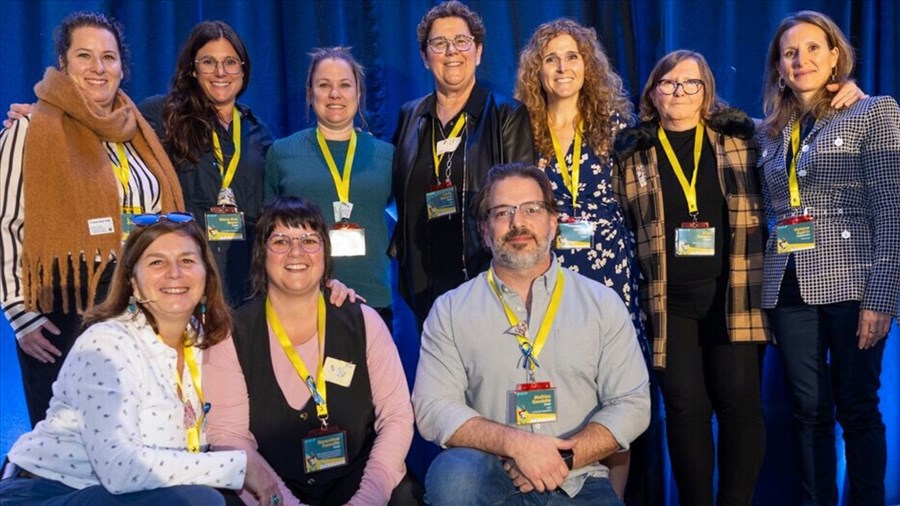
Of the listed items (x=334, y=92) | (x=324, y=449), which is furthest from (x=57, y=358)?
(x=334, y=92)

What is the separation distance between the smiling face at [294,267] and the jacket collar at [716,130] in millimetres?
1345

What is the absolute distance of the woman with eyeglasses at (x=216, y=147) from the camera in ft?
11.7

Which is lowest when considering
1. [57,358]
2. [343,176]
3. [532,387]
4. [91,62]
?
[532,387]

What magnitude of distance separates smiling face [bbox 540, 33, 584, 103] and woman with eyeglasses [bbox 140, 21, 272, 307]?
4.04ft

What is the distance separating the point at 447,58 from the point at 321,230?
1038 millimetres

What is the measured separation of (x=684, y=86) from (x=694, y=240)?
61cm

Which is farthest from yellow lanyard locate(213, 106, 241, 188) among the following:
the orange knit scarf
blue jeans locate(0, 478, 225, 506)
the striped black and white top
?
blue jeans locate(0, 478, 225, 506)

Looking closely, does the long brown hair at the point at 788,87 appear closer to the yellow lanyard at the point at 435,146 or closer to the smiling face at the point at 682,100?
the smiling face at the point at 682,100

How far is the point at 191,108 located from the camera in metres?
3.65

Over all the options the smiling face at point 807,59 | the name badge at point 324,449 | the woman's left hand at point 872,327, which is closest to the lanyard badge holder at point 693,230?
the smiling face at point 807,59

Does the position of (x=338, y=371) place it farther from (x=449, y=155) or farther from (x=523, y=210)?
(x=449, y=155)

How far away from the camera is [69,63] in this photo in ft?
11.0

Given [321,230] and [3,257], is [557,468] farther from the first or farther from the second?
[3,257]

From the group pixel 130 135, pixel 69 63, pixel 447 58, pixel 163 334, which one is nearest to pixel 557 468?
pixel 163 334
